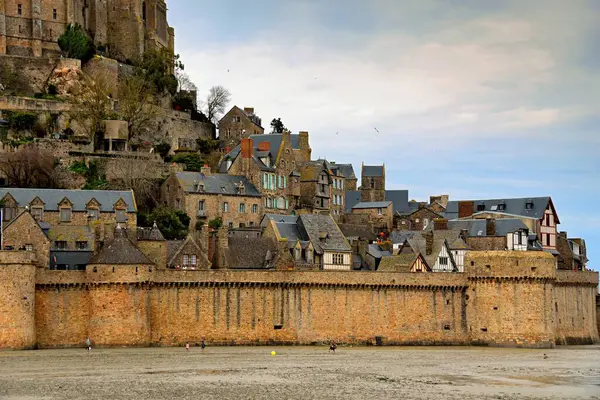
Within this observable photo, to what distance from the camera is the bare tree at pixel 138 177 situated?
242 feet

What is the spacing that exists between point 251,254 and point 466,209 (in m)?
20.4

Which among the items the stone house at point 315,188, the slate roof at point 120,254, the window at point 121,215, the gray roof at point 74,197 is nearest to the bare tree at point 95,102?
the gray roof at point 74,197

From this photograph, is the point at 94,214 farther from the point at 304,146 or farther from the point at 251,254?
the point at 304,146

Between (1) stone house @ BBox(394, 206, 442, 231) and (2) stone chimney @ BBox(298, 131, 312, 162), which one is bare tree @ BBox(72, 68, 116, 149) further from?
(1) stone house @ BBox(394, 206, 442, 231)

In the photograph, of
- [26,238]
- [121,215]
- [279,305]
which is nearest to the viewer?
[26,238]

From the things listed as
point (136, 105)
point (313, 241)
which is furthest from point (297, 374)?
point (136, 105)

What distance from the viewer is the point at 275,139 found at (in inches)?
3167

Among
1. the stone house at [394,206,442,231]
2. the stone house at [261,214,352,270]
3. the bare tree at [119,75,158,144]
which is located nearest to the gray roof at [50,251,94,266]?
the stone house at [261,214,352,270]

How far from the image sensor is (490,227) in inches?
2810

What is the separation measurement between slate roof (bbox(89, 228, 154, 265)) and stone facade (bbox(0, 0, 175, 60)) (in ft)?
101

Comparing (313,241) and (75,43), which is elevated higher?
(75,43)

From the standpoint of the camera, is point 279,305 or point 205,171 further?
point 205,171

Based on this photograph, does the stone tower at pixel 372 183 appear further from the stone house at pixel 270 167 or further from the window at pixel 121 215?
the window at pixel 121 215

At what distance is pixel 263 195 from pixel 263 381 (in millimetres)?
33502
